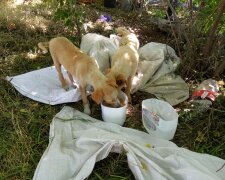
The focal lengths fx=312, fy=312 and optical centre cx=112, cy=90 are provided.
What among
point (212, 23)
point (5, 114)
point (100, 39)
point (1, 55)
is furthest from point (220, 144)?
point (1, 55)

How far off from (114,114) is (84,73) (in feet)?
1.92

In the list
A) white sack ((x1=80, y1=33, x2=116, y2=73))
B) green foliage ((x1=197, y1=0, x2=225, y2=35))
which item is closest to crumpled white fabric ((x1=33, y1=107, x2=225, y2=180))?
white sack ((x1=80, y1=33, x2=116, y2=73))

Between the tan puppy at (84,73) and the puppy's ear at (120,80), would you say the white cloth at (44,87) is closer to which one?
the tan puppy at (84,73)

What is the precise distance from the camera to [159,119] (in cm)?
324

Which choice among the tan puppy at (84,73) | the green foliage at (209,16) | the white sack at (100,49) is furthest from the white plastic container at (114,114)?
the green foliage at (209,16)

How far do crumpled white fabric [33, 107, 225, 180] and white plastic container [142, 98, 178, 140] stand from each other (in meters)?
0.12

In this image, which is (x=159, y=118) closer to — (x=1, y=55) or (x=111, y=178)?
(x=111, y=178)

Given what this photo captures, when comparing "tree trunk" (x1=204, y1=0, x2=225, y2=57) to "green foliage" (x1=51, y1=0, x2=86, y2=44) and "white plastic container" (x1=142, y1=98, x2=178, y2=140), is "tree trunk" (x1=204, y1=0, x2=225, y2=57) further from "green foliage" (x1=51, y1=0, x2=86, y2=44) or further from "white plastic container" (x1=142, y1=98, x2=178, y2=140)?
"green foliage" (x1=51, y1=0, x2=86, y2=44)

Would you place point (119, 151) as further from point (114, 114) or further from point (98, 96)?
point (98, 96)

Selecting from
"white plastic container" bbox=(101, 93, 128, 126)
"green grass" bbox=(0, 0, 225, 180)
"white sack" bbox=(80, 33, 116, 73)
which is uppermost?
"white sack" bbox=(80, 33, 116, 73)

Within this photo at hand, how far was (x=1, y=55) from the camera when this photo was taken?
4855 mm

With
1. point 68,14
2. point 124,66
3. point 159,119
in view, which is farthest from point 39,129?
point 68,14

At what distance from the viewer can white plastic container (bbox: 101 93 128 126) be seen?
3359 mm

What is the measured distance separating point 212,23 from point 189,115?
1.42 metres
